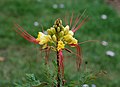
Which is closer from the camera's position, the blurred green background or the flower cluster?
the flower cluster

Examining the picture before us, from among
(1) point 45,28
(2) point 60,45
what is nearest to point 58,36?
(2) point 60,45

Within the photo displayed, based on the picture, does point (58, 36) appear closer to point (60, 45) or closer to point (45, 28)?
point (60, 45)

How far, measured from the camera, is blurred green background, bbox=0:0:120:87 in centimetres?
385

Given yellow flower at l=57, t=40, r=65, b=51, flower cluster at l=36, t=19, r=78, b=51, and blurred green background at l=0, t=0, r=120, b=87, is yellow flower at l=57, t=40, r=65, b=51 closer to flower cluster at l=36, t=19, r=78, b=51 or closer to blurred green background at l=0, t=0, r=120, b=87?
flower cluster at l=36, t=19, r=78, b=51

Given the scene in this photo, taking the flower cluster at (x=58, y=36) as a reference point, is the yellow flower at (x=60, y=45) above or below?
below

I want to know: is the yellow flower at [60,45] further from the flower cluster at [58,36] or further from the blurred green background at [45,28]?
the blurred green background at [45,28]

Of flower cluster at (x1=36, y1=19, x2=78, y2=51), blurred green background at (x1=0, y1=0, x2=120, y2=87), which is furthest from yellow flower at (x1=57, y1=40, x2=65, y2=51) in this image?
blurred green background at (x1=0, y1=0, x2=120, y2=87)

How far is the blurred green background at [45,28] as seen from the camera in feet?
12.6

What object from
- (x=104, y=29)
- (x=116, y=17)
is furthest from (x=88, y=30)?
(x=116, y=17)

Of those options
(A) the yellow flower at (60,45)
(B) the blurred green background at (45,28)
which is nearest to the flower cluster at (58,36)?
(A) the yellow flower at (60,45)

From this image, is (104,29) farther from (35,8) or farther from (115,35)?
(35,8)

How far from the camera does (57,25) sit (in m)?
1.74

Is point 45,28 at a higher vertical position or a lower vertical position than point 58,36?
higher

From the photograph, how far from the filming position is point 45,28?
4.47 metres
